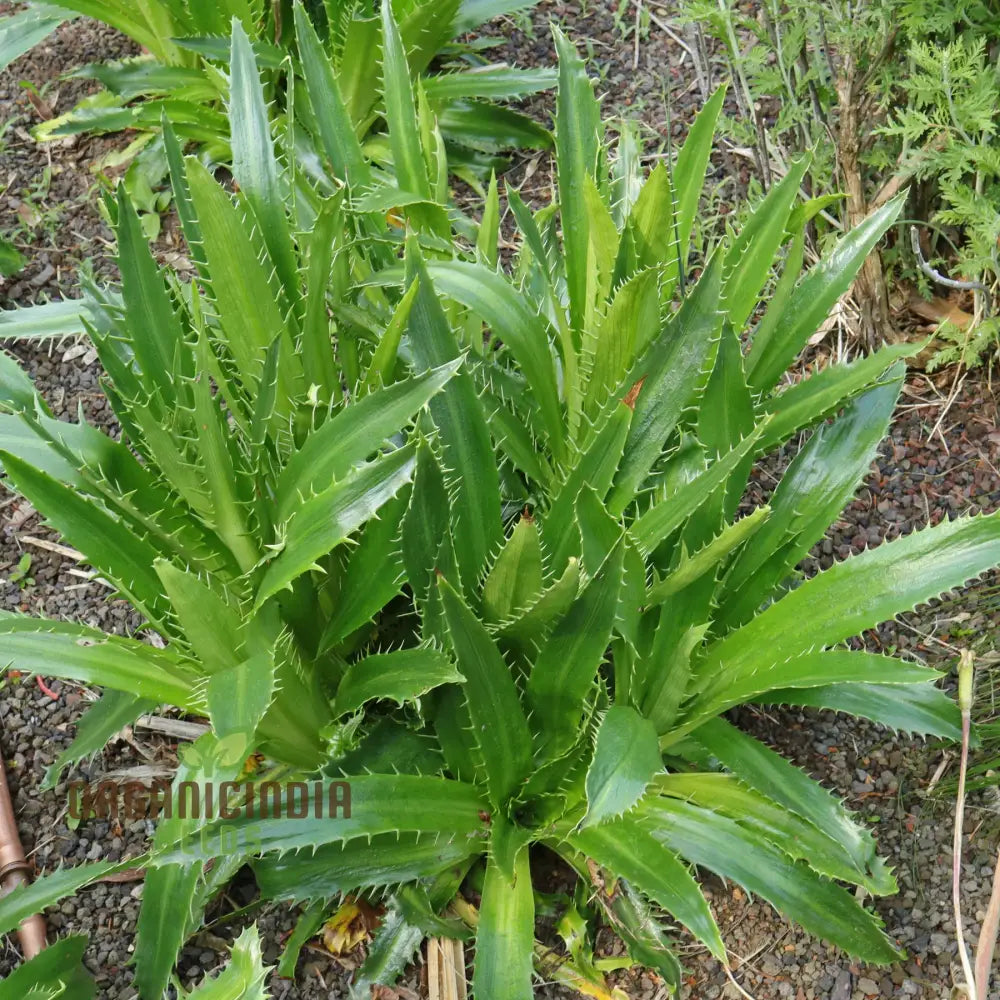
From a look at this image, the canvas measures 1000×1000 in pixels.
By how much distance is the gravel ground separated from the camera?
142 centimetres

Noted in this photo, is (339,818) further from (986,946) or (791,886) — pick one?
(986,946)

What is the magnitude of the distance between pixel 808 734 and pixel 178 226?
1.66 m

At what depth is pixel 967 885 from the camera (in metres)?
1.46

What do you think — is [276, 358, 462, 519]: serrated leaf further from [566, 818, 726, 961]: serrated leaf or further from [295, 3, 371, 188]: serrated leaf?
[295, 3, 371, 188]: serrated leaf

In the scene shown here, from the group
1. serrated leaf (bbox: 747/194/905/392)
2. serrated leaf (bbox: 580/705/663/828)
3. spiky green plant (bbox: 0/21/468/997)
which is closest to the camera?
serrated leaf (bbox: 580/705/663/828)

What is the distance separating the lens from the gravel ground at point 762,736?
1.42 metres

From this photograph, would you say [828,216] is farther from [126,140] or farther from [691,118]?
[126,140]

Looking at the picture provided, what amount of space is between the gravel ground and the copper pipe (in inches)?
0.9

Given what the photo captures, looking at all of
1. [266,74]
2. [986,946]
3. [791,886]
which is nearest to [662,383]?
[791,886]

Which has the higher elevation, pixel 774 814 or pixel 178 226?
pixel 178 226

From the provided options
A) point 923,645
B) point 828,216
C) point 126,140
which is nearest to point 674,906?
point 923,645

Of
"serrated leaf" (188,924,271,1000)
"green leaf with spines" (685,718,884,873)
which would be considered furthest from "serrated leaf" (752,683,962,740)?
"serrated leaf" (188,924,271,1000)

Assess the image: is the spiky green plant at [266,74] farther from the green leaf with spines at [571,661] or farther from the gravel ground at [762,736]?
the green leaf with spines at [571,661]

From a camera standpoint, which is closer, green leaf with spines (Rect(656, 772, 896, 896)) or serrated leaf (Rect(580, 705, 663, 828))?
serrated leaf (Rect(580, 705, 663, 828))
